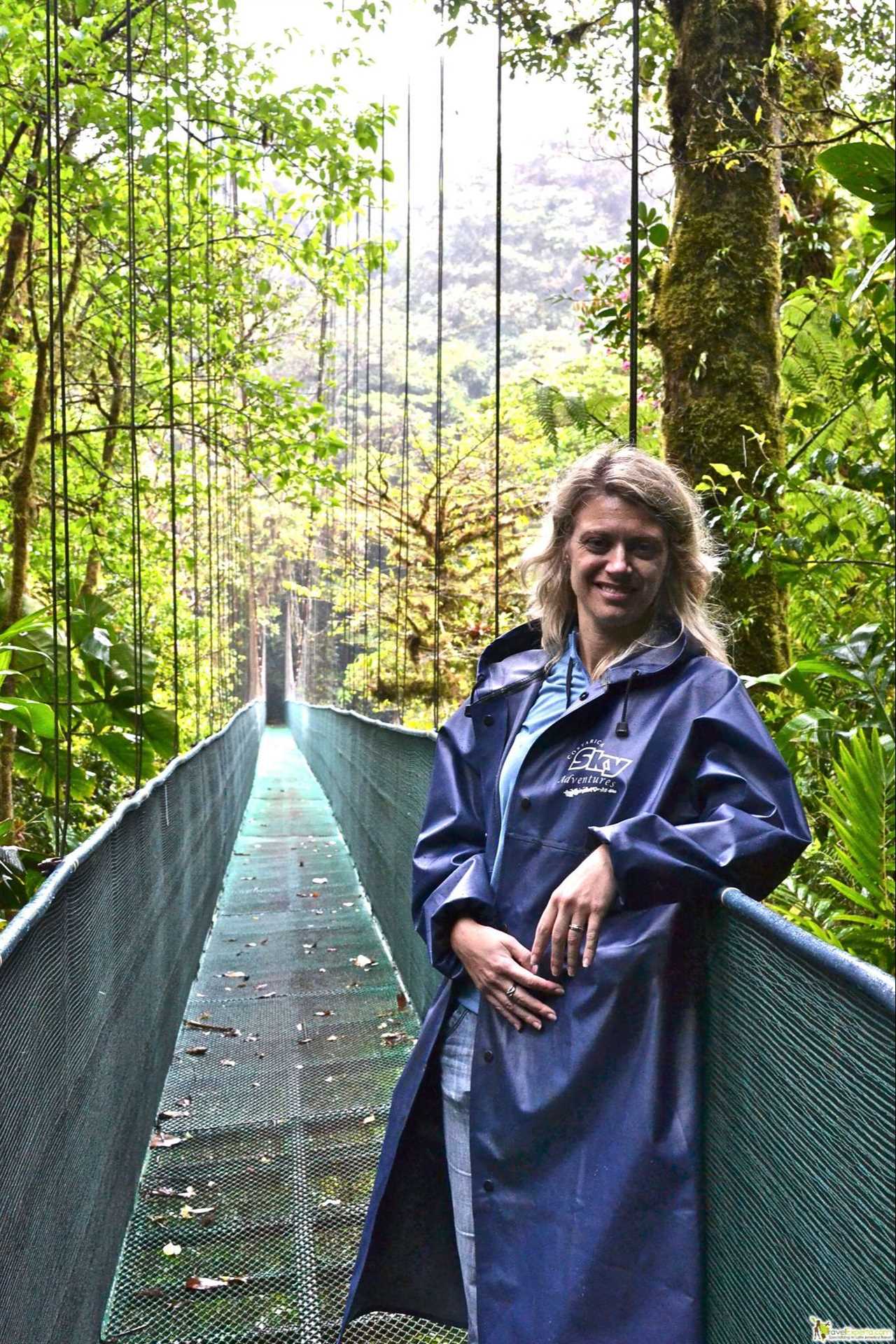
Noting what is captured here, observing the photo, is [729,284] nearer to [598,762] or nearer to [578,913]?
[598,762]

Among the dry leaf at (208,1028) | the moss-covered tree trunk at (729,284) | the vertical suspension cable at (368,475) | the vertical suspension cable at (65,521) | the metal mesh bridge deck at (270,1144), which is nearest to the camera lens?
the metal mesh bridge deck at (270,1144)

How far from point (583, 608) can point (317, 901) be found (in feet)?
15.1

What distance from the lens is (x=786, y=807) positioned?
3.75 feet

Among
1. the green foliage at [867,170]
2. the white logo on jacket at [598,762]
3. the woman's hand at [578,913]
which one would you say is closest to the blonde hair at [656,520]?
the white logo on jacket at [598,762]

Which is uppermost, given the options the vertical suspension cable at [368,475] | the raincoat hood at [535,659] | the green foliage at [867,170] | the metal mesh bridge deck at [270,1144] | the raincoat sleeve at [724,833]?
the vertical suspension cable at [368,475]

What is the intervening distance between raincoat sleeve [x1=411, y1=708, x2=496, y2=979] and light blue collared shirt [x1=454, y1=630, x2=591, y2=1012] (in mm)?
23

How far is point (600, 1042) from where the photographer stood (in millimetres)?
1188

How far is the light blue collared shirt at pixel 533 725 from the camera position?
1356 millimetres

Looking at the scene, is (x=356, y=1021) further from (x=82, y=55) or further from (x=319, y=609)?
(x=319, y=609)

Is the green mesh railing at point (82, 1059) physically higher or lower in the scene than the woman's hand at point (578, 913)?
lower

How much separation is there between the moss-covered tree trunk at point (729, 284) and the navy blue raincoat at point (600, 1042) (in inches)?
77.0

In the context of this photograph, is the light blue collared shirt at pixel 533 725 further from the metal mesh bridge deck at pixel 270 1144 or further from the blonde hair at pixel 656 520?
the metal mesh bridge deck at pixel 270 1144

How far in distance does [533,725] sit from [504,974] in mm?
→ 286

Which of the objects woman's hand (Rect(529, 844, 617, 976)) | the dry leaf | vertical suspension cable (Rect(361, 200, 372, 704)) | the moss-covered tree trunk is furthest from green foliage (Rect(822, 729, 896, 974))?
vertical suspension cable (Rect(361, 200, 372, 704))
